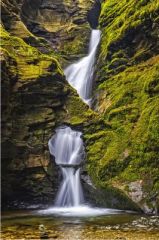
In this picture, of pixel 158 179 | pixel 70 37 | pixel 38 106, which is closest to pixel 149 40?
pixel 38 106

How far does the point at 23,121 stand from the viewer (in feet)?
66.1

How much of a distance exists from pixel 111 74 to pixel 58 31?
12050 mm

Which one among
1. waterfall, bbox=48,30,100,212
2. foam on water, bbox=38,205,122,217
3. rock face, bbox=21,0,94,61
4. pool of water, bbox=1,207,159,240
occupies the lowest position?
foam on water, bbox=38,205,122,217

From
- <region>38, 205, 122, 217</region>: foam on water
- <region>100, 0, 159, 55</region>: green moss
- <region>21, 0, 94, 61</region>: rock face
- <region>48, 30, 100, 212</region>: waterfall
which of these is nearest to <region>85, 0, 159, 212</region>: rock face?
<region>100, 0, 159, 55</region>: green moss

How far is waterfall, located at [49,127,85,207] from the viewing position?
18531 mm

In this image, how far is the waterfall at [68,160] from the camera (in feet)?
60.8

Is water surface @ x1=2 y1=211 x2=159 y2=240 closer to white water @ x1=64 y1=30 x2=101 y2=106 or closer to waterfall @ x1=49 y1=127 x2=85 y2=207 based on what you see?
waterfall @ x1=49 y1=127 x2=85 y2=207

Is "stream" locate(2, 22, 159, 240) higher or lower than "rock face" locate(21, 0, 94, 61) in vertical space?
lower

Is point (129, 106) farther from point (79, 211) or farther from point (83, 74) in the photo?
point (83, 74)

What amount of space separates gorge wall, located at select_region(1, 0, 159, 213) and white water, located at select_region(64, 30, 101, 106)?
0.78 meters

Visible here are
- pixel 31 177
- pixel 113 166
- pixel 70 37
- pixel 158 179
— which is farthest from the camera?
pixel 70 37

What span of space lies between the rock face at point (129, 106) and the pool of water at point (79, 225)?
1631 mm

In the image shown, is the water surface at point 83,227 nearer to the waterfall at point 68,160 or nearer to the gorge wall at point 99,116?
the gorge wall at point 99,116

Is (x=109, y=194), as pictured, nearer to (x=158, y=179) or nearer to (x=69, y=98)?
(x=158, y=179)
